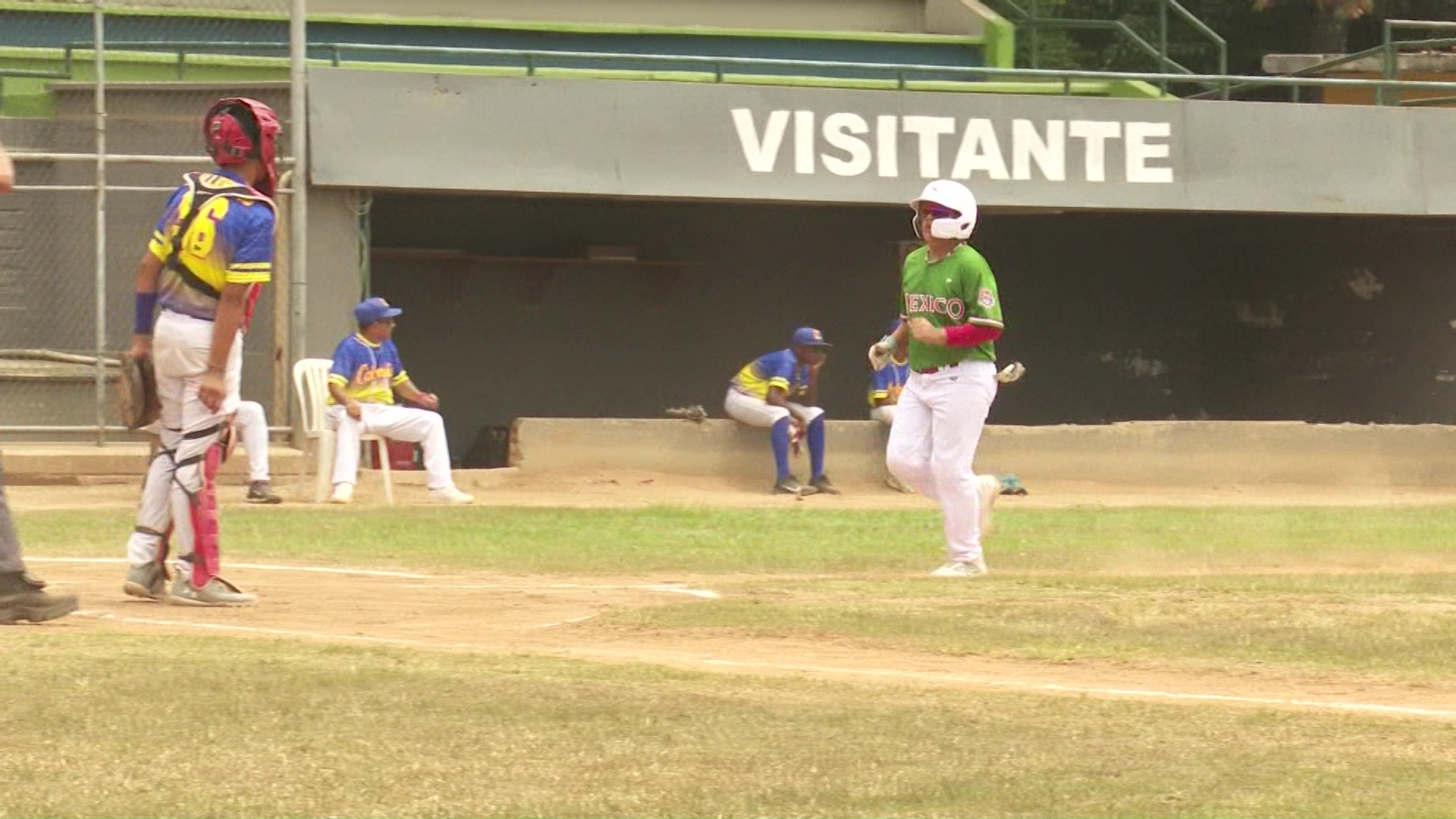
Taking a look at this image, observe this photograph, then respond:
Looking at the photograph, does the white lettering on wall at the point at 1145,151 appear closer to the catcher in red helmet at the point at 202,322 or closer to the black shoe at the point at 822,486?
the black shoe at the point at 822,486

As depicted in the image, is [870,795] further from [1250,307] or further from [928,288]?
[1250,307]

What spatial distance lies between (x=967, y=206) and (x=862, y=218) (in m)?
14.4

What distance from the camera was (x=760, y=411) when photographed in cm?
1911

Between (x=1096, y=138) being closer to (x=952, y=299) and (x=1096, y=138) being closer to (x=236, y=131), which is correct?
(x=952, y=299)

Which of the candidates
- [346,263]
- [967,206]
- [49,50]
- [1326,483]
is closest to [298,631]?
[967,206]

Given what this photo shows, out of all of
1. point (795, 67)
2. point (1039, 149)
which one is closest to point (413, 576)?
point (795, 67)

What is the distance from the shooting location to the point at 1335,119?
21.8 metres

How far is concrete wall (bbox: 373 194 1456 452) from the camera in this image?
24.0 metres

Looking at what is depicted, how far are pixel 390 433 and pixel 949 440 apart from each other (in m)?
6.69

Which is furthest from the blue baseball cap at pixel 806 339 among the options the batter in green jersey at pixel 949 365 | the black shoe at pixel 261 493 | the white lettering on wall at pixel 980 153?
the batter in green jersey at pixel 949 365

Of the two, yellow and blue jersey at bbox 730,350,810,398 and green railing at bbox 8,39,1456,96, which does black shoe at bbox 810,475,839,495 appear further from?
green railing at bbox 8,39,1456,96

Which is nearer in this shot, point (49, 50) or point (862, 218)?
point (49, 50)

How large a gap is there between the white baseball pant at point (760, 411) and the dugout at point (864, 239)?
2.06m

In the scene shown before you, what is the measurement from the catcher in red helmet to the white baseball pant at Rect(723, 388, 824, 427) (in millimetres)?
10257
